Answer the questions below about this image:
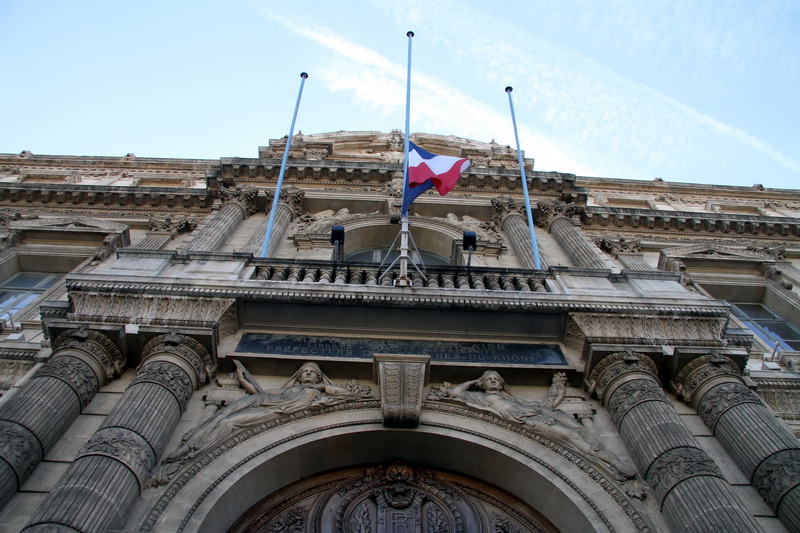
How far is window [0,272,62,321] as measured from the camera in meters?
14.4

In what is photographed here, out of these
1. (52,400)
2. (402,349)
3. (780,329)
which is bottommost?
(52,400)

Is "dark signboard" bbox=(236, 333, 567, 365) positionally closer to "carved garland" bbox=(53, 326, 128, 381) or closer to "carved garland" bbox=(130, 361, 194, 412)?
"carved garland" bbox=(130, 361, 194, 412)

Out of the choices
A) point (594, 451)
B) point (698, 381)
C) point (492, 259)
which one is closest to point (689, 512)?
point (594, 451)

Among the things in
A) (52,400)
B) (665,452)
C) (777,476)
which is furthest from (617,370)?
(52,400)

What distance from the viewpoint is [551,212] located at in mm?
19109

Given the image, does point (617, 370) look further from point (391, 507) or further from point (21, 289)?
point (21, 289)

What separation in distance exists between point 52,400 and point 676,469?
8514 mm

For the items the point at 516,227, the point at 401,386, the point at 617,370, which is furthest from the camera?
the point at 516,227

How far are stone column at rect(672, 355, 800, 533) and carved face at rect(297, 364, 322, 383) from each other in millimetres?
5985

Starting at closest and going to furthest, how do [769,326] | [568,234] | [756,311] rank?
1. [769,326]
2. [756,311]
3. [568,234]

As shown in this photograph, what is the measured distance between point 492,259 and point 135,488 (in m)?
11.1

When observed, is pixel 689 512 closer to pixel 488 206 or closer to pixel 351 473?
pixel 351 473

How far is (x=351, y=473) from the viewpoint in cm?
950

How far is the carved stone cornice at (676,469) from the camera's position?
7855mm
